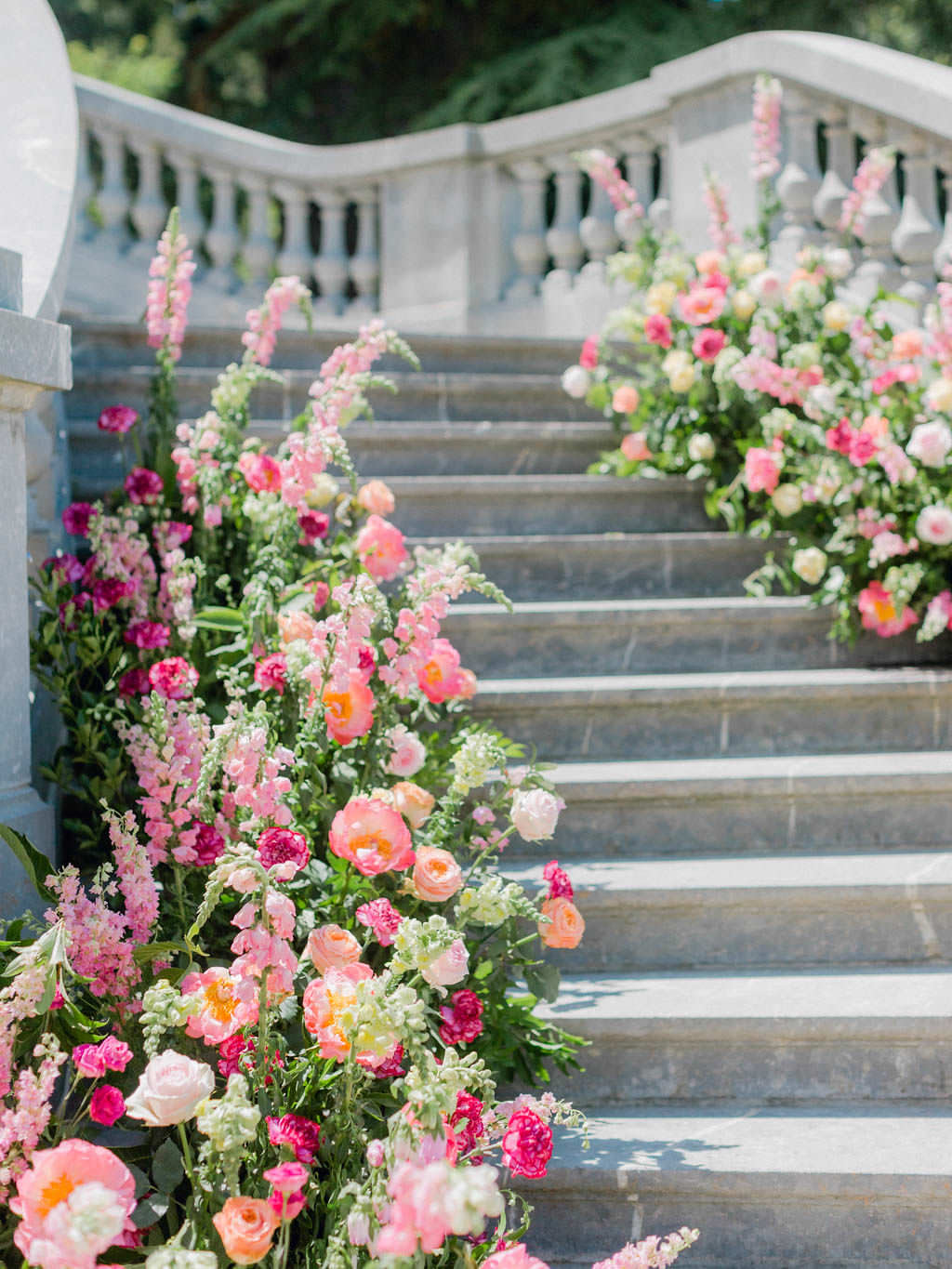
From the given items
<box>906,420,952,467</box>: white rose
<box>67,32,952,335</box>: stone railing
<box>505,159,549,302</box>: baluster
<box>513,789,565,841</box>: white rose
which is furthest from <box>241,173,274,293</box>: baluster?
<box>513,789,565,841</box>: white rose

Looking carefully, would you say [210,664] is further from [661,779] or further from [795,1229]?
[795,1229]

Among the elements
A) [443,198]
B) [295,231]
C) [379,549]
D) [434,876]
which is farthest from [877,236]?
[295,231]

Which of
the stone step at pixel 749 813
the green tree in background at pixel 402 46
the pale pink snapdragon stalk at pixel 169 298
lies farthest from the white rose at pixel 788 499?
the green tree in background at pixel 402 46

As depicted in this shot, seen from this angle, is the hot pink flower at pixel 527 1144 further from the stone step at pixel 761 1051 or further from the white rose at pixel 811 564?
the white rose at pixel 811 564

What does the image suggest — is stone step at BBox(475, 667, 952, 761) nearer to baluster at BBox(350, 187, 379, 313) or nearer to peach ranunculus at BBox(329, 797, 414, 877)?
peach ranunculus at BBox(329, 797, 414, 877)

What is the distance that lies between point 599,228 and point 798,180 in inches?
53.6

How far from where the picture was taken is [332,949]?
1851 millimetres

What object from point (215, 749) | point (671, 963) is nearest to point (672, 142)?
point (671, 963)

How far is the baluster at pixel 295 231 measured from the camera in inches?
257

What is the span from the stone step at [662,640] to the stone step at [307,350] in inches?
58.2

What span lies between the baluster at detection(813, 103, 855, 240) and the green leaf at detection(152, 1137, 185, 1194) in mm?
3912

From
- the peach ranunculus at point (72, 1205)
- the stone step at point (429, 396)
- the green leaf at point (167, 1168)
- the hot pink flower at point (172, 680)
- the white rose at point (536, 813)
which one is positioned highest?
the stone step at point (429, 396)

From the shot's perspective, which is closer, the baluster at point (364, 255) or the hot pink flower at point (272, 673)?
the hot pink flower at point (272, 673)

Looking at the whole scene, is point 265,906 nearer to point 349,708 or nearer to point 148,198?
point 349,708
